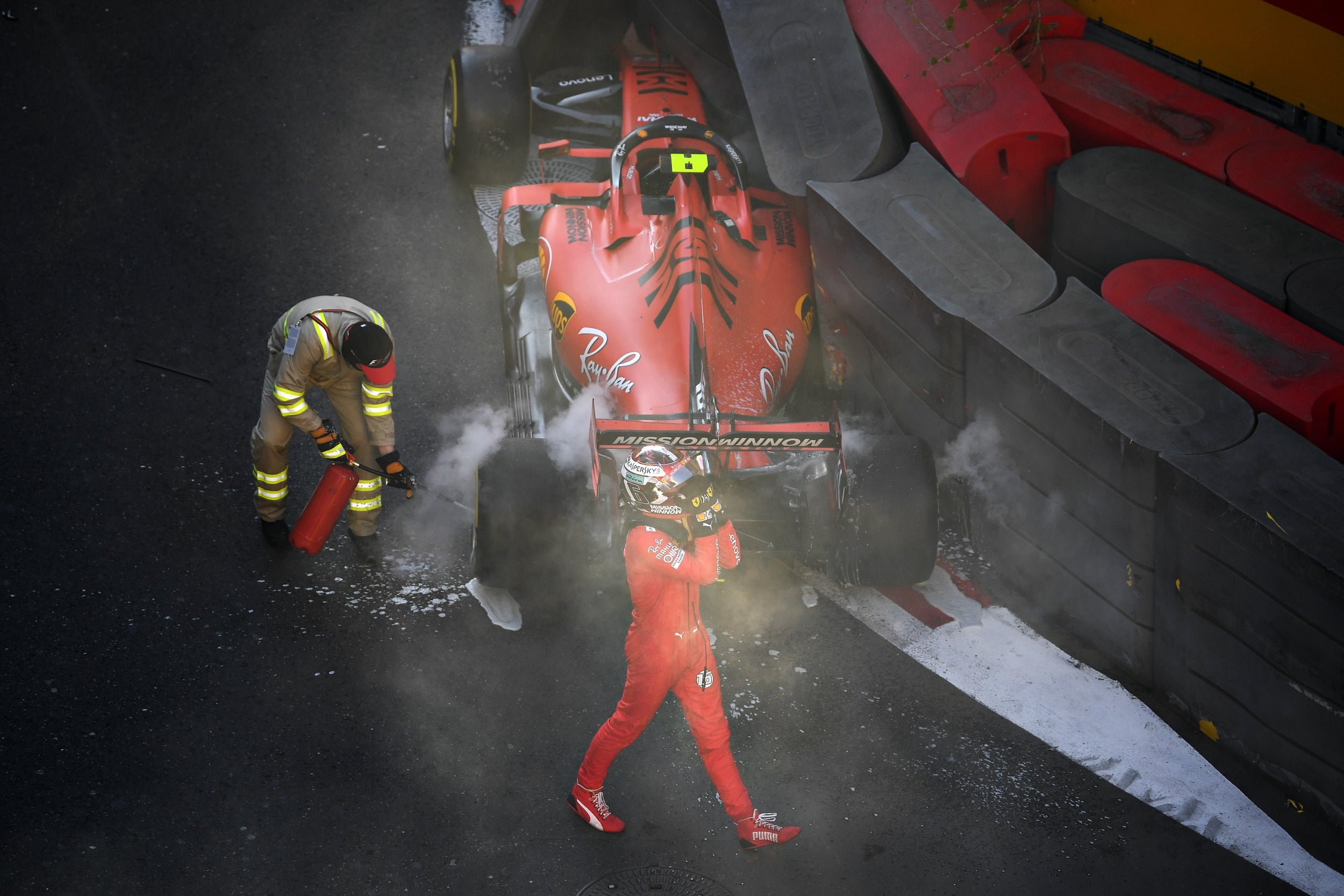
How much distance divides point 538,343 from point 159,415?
2387mm

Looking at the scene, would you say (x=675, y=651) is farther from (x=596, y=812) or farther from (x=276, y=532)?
(x=276, y=532)

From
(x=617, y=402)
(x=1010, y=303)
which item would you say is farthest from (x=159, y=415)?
(x=1010, y=303)

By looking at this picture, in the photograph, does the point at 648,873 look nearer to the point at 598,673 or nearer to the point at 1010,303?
the point at 598,673

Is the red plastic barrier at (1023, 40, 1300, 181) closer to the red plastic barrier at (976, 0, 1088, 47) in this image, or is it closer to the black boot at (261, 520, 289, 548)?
the red plastic barrier at (976, 0, 1088, 47)

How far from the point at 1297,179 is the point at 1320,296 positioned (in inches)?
41.0

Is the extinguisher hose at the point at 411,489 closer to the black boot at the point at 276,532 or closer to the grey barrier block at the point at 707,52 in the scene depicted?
the black boot at the point at 276,532

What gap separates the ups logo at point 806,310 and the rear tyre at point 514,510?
6.61 feet

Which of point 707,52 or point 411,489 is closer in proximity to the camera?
point 411,489

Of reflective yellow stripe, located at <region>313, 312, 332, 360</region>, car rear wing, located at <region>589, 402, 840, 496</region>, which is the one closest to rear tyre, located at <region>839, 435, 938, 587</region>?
car rear wing, located at <region>589, 402, 840, 496</region>

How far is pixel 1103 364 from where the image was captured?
591cm

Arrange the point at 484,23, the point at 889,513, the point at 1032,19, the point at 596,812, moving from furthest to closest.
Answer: the point at 484,23 < the point at 1032,19 < the point at 889,513 < the point at 596,812

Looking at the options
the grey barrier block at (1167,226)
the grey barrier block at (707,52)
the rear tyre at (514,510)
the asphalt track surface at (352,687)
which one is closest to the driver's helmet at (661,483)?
the rear tyre at (514,510)

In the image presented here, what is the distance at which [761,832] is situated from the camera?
519 centimetres

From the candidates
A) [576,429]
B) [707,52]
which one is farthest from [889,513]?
[707,52]
